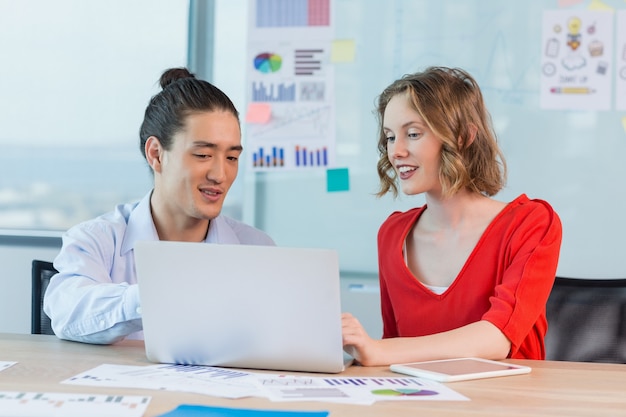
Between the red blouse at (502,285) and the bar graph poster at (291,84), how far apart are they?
114 centimetres

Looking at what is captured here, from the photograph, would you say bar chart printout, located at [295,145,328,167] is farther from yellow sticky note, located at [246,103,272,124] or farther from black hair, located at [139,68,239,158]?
black hair, located at [139,68,239,158]

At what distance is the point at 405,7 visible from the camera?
2949 millimetres

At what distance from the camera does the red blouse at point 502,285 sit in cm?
164

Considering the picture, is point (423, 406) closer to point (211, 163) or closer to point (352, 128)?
point (211, 163)

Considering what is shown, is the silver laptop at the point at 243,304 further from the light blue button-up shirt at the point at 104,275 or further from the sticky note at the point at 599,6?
the sticky note at the point at 599,6

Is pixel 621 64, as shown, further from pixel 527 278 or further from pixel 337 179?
pixel 527 278

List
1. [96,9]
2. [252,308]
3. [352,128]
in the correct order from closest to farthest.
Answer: [252,308], [352,128], [96,9]

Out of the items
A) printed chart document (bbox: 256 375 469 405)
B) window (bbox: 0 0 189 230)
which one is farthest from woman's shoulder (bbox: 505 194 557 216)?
window (bbox: 0 0 189 230)

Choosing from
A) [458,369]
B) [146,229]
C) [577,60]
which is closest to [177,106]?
[146,229]

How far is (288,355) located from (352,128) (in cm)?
171

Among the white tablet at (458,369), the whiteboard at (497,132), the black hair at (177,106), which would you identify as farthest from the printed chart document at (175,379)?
the whiteboard at (497,132)

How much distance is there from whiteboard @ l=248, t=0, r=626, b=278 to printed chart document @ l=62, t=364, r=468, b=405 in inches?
64.2

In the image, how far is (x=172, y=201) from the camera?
1.98 metres

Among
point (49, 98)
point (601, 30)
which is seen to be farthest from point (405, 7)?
point (49, 98)
